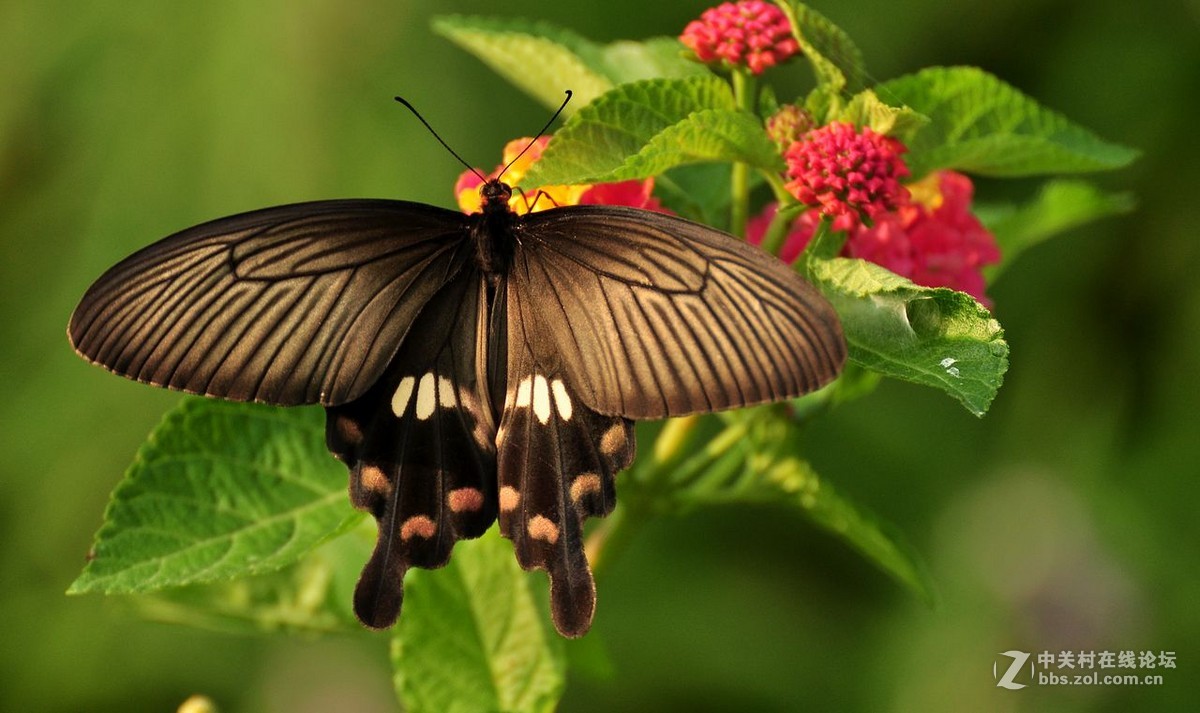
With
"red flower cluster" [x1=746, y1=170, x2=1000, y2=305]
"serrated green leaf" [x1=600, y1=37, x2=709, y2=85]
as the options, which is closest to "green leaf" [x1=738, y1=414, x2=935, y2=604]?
"red flower cluster" [x1=746, y1=170, x2=1000, y2=305]

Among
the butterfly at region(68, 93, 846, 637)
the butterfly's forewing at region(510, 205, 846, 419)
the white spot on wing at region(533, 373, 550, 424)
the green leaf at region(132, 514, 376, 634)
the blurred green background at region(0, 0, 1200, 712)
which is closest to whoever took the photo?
the butterfly's forewing at region(510, 205, 846, 419)

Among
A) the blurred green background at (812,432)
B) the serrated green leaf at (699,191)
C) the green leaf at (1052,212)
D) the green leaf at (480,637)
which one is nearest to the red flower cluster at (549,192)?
the serrated green leaf at (699,191)

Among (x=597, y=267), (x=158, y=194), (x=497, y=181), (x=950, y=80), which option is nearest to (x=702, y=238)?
(x=597, y=267)

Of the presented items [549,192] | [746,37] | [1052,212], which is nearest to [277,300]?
[549,192]

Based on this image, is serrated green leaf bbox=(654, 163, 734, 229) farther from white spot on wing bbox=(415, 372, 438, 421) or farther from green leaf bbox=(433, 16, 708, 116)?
white spot on wing bbox=(415, 372, 438, 421)

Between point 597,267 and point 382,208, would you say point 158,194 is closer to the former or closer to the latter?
point 382,208

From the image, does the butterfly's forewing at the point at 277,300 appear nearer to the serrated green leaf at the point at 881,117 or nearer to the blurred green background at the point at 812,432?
the serrated green leaf at the point at 881,117

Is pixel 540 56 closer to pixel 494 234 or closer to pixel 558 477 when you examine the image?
pixel 494 234

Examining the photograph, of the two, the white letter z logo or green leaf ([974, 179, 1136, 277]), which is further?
the white letter z logo
